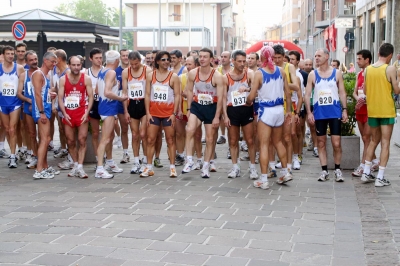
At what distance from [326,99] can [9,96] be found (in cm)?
528

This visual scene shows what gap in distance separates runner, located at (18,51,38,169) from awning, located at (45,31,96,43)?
18.5m

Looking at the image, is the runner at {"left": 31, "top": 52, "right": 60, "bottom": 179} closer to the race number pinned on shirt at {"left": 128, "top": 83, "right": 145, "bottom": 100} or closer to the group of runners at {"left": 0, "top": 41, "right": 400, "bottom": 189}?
the group of runners at {"left": 0, "top": 41, "right": 400, "bottom": 189}

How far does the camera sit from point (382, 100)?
368 inches

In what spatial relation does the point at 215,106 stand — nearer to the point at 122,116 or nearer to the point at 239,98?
the point at 239,98

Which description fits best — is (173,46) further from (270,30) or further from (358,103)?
(270,30)

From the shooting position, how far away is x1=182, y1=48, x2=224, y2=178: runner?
32.5 ft

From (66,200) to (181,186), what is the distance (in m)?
1.73

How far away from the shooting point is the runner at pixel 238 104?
31.8 ft

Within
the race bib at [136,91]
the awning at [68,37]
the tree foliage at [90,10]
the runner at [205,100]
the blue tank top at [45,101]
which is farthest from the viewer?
the tree foliage at [90,10]

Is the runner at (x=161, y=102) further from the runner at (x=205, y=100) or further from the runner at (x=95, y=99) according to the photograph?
the runner at (x=95, y=99)

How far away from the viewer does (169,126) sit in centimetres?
1009

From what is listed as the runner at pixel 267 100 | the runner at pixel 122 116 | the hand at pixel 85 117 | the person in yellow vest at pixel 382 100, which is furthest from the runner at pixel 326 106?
the hand at pixel 85 117

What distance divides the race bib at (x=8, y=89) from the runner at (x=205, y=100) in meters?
3.17

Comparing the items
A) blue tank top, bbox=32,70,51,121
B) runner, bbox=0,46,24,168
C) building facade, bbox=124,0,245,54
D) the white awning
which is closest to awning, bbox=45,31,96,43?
the white awning
